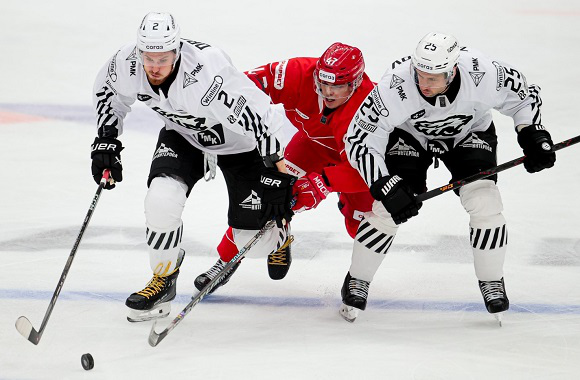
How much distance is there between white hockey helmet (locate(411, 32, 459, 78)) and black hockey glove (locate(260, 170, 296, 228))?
677 millimetres

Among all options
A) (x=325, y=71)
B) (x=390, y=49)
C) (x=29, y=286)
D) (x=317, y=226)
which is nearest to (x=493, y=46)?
(x=390, y=49)

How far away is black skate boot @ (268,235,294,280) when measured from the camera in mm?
4000

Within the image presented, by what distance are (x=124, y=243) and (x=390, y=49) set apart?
11.5 ft

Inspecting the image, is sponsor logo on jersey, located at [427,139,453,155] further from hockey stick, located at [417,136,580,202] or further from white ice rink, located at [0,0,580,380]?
white ice rink, located at [0,0,580,380]

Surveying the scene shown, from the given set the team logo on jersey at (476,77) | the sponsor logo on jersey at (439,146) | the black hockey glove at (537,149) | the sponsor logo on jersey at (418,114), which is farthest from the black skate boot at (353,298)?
the team logo on jersey at (476,77)

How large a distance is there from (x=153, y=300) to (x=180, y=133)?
26.5 inches

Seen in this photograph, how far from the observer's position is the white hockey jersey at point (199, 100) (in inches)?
138

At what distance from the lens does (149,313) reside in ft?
11.8

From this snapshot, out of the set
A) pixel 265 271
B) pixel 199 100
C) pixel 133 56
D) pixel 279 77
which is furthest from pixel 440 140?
pixel 133 56

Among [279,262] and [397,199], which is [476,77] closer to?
[397,199]

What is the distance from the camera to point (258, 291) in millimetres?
3982

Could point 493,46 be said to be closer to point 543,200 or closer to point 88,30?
point 543,200

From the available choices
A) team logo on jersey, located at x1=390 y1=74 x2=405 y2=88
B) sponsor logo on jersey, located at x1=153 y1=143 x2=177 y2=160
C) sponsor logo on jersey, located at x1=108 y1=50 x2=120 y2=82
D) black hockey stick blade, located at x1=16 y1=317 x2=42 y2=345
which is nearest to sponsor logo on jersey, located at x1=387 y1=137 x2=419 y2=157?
team logo on jersey, located at x1=390 y1=74 x2=405 y2=88

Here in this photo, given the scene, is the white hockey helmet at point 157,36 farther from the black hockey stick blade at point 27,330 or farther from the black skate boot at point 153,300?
the black hockey stick blade at point 27,330
